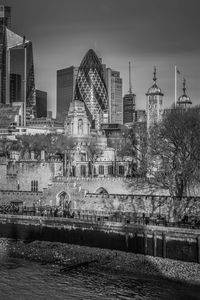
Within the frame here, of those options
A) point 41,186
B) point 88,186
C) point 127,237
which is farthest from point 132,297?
point 41,186

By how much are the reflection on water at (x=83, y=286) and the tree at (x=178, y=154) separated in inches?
737

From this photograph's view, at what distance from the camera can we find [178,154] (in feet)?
241

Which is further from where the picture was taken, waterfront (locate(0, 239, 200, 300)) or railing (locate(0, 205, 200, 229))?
railing (locate(0, 205, 200, 229))

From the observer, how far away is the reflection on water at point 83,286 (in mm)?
49281

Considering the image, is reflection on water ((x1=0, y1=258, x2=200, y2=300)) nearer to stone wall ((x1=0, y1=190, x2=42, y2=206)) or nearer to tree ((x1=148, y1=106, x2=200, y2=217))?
tree ((x1=148, y1=106, x2=200, y2=217))

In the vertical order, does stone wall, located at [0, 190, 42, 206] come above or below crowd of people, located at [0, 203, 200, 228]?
above

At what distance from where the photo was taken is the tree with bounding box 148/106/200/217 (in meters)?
71.3

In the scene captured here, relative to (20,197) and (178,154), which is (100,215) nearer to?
(178,154)

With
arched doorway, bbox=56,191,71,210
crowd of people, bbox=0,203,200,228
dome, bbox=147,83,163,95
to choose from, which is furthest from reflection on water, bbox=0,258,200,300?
dome, bbox=147,83,163,95

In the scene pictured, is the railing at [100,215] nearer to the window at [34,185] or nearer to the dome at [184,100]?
the window at [34,185]

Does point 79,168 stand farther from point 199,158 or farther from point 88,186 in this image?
point 199,158

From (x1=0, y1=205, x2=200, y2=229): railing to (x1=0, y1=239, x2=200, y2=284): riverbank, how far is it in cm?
448

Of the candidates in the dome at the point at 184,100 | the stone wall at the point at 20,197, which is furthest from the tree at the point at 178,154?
the dome at the point at 184,100

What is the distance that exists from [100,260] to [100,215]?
1410 centimetres
